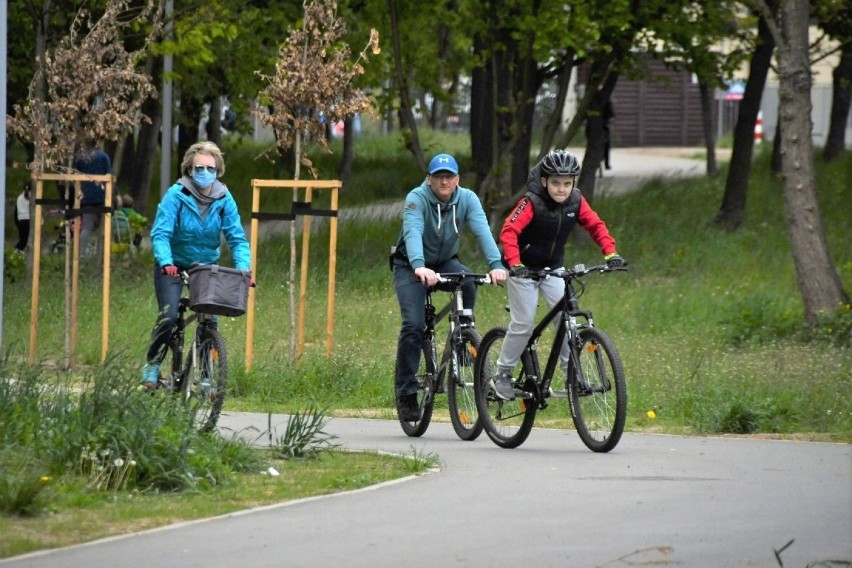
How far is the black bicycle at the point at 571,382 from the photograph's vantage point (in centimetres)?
953

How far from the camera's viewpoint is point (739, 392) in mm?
11938

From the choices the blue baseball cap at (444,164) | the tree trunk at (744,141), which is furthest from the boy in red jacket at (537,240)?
the tree trunk at (744,141)

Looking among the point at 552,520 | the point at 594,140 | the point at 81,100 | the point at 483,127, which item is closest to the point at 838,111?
the point at 594,140

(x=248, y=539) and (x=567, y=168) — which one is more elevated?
(x=567, y=168)

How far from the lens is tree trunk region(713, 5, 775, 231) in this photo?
85.7 feet

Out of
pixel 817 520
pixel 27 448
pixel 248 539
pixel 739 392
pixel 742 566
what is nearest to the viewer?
pixel 742 566

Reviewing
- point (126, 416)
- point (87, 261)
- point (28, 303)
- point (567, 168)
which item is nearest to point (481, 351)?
point (567, 168)

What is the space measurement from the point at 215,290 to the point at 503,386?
176 cm

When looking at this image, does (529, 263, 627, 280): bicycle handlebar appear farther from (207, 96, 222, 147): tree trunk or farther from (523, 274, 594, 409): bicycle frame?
(207, 96, 222, 147): tree trunk

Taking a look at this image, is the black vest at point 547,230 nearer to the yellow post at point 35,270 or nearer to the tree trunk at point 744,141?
the yellow post at point 35,270

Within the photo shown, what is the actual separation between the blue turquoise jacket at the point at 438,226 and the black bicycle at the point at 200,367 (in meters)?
1.25

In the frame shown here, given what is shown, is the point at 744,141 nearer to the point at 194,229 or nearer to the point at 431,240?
the point at 431,240

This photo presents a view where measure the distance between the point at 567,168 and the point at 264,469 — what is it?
8.04ft

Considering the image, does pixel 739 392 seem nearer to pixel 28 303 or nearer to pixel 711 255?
pixel 28 303
